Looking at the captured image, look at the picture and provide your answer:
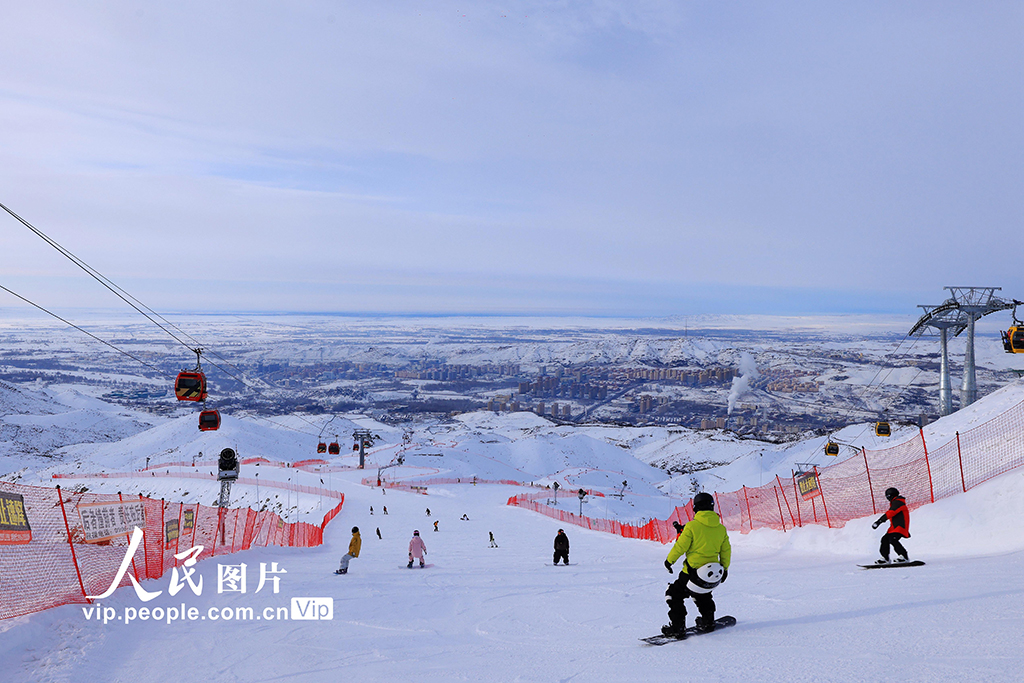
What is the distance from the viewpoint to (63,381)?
19950 cm

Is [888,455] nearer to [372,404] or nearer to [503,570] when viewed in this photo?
[503,570]

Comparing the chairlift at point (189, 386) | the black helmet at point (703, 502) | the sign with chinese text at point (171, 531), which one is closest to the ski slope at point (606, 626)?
the sign with chinese text at point (171, 531)

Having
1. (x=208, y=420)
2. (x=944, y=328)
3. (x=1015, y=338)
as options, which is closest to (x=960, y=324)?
(x=944, y=328)

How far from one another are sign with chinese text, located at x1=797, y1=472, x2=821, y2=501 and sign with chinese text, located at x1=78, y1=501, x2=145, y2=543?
1297cm

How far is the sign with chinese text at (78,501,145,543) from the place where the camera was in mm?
9023

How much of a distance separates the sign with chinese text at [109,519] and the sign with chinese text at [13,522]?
115 centimetres

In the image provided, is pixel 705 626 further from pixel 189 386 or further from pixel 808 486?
pixel 189 386

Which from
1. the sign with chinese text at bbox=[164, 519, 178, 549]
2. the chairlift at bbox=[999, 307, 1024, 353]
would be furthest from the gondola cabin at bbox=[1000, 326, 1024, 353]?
the sign with chinese text at bbox=[164, 519, 178, 549]

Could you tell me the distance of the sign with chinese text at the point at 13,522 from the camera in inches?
287

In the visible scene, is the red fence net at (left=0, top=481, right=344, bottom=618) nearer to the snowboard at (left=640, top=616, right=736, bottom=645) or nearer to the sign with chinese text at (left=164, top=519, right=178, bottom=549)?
the sign with chinese text at (left=164, top=519, right=178, bottom=549)

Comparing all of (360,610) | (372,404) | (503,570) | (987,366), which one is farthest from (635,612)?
(987,366)

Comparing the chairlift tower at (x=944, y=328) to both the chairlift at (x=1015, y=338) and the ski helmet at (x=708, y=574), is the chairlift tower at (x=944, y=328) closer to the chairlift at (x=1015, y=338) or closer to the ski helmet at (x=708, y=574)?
the chairlift at (x=1015, y=338)

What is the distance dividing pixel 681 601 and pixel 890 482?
9326 mm

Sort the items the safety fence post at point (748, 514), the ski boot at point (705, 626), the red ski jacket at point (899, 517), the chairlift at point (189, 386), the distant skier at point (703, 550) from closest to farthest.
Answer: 1. the distant skier at point (703, 550)
2. the ski boot at point (705, 626)
3. the red ski jacket at point (899, 517)
4. the safety fence post at point (748, 514)
5. the chairlift at point (189, 386)
